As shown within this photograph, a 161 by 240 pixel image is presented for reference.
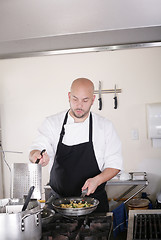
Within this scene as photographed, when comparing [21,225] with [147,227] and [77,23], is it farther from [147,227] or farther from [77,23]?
[77,23]

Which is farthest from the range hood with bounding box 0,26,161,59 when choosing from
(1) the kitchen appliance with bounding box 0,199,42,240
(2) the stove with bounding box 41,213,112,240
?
(2) the stove with bounding box 41,213,112,240

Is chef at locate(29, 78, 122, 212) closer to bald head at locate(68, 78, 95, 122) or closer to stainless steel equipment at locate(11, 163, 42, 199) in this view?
bald head at locate(68, 78, 95, 122)

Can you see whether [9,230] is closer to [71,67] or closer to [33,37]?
[33,37]

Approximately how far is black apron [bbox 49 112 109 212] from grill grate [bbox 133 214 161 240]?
0.55 m

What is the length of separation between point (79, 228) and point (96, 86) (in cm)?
231

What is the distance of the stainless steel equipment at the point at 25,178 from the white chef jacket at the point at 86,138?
33cm

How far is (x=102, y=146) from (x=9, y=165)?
1.88m

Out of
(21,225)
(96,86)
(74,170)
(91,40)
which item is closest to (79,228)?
(21,225)

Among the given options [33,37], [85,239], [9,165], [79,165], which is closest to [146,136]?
[79,165]

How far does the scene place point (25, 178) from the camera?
1983 millimetres

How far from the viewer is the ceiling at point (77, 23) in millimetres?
1052

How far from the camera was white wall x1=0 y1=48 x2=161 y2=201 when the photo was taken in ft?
11.7

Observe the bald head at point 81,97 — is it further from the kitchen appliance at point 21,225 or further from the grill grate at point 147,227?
the kitchen appliance at point 21,225

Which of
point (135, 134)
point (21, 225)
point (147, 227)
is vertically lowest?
point (147, 227)
